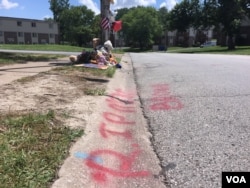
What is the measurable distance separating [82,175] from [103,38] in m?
15.7

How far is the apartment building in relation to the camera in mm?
82312

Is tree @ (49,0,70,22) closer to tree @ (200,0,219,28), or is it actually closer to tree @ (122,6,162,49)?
tree @ (122,6,162,49)

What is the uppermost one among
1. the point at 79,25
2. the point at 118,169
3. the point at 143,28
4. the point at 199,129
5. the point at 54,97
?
the point at 79,25

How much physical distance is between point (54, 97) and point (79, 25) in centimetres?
8540

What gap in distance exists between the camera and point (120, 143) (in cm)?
508

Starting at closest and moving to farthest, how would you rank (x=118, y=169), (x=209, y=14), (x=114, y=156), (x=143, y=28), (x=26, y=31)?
(x=118, y=169)
(x=114, y=156)
(x=209, y=14)
(x=143, y=28)
(x=26, y=31)

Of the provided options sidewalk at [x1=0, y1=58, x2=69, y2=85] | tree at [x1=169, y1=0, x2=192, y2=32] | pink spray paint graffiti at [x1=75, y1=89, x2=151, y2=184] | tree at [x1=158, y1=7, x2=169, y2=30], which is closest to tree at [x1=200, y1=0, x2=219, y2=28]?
tree at [x1=169, y1=0, x2=192, y2=32]

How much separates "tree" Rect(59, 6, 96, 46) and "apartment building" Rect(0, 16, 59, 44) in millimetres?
4007

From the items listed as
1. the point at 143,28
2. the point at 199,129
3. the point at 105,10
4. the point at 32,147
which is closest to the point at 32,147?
the point at 32,147

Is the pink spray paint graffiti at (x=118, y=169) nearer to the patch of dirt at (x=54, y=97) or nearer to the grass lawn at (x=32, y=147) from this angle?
the grass lawn at (x=32, y=147)

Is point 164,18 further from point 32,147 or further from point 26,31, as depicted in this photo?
point 32,147

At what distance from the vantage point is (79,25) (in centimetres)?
9025

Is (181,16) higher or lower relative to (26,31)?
higher

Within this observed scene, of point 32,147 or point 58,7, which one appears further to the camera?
point 58,7
